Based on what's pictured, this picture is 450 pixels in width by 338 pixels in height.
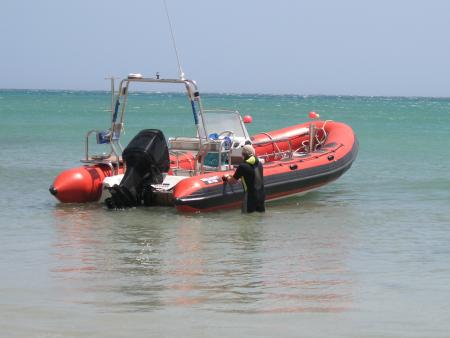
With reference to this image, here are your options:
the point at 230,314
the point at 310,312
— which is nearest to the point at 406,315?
the point at 310,312

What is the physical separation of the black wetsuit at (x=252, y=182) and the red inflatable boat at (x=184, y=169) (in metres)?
0.24

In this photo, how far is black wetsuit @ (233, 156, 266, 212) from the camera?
1098 centimetres

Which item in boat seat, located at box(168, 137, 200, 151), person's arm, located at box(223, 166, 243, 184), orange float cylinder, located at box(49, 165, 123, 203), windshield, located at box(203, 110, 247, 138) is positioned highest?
windshield, located at box(203, 110, 247, 138)

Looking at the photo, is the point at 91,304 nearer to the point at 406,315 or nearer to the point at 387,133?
the point at 406,315

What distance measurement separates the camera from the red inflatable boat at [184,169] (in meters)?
11.1

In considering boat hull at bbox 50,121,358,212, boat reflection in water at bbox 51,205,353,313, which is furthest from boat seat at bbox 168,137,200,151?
boat reflection in water at bbox 51,205,353,313

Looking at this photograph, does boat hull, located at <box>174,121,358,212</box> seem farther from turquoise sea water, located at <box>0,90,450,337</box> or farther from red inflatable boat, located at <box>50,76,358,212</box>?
turquoise sea water, located at <box>0,90,450,337</box>

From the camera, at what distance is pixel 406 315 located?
6.19 m

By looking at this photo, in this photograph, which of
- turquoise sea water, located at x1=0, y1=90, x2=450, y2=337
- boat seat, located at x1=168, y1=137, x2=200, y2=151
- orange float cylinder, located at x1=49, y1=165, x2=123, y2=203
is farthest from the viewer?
boat seat, located at x1=168, y1=137, x2=200, y2=151

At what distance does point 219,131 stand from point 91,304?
661 cm

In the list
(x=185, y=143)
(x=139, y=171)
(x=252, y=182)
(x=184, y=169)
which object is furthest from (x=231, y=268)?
(x=185, y=143)

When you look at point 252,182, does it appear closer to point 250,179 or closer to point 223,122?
point 250,179

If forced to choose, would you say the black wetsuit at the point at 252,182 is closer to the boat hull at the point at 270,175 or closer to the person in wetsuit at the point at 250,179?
the person in wetsuit at the point at 250,179

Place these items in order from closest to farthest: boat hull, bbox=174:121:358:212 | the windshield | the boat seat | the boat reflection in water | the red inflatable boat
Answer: the boat reflection in water → boat hull, bbox=174:121:358:212 → the red inflatable boat → the boat seat → the windshield
